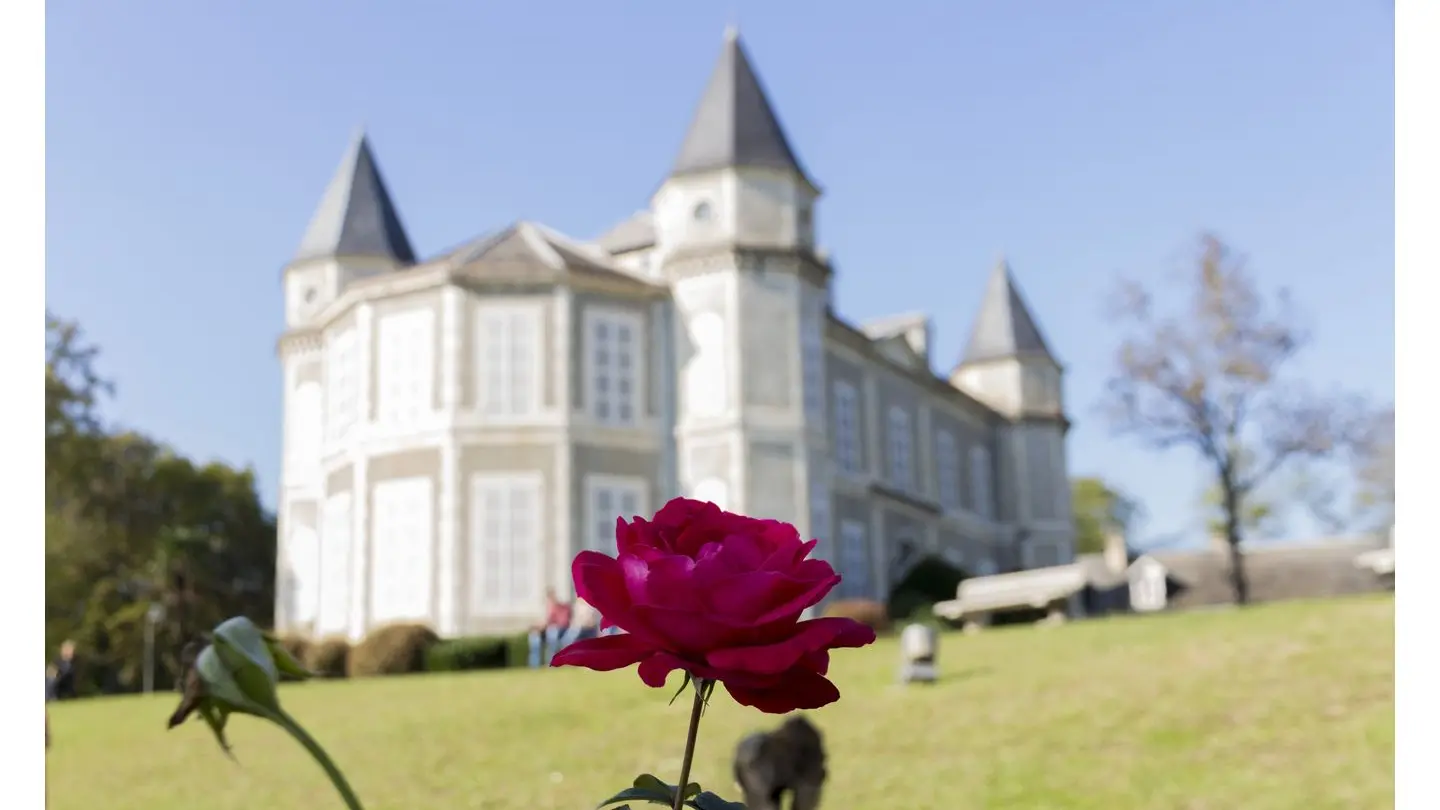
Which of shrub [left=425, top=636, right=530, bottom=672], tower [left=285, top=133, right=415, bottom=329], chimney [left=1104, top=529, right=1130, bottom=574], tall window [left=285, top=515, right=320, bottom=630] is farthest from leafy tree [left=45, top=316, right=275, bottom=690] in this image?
chimney [left=1104, top=529, right=1130, bottom=574]

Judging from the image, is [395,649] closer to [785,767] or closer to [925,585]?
[925,585]

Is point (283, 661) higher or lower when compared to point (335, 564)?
higher

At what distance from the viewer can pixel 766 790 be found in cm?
257

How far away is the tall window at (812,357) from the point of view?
Result: 1122 inches

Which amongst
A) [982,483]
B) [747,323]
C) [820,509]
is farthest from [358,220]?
[982,483]

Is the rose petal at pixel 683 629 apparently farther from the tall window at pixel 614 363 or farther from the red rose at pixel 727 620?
the tall window at pixel 614 363

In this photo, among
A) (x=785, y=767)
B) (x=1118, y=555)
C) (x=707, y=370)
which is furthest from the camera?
(x=1118, y=555)

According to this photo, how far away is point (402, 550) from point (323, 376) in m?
6.22

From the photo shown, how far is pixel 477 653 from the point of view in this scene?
25.2 m

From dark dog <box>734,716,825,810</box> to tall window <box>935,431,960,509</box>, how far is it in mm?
35903

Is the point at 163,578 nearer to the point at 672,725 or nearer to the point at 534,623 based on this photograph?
the point at 534,623

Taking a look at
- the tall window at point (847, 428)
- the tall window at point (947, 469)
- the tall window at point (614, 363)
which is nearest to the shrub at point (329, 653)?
the tall window at point (614, 363)
